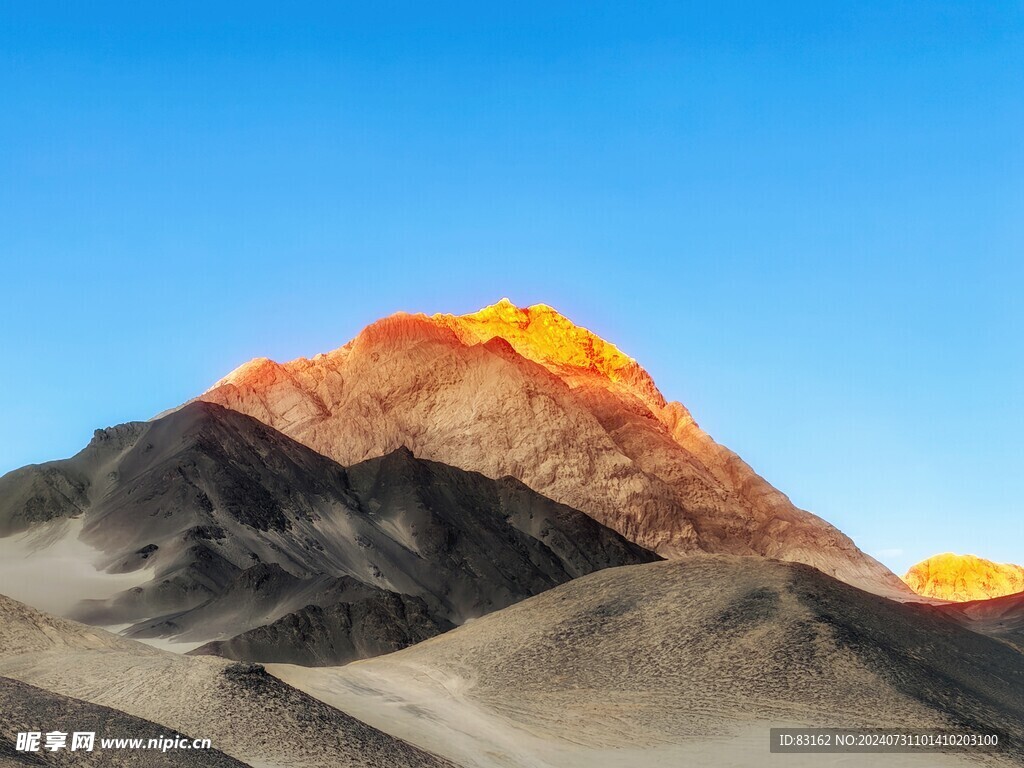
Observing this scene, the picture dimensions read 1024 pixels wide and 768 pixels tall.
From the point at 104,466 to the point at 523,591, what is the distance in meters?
59.9

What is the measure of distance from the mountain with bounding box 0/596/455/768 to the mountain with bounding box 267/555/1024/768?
518cm

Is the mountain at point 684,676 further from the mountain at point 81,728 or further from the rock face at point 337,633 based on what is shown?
the rock face at point 337,633

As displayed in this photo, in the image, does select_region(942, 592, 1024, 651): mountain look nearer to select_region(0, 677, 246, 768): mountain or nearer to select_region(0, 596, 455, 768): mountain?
select_region(0, 596, 455, 768): mountain

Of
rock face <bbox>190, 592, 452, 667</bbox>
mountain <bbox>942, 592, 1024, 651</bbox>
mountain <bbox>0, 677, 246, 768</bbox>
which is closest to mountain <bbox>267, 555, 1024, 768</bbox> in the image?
mountain <bbox>0, 677, 246, 768</bbox>

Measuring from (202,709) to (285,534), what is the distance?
119478 millimetres

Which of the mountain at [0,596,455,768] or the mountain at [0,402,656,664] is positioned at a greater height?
the mountain at [0,402,656,664]

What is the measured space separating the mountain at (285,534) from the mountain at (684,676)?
48.9 metres

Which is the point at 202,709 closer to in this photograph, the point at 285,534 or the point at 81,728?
the point at 81,728

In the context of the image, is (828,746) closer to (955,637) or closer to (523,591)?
(955,637)

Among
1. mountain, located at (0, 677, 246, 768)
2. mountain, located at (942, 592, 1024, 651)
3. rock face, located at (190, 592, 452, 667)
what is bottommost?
mountain, located at (0, 677, 246, 768)

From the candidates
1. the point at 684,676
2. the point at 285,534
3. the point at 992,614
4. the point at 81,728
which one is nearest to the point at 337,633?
the point at 285,534

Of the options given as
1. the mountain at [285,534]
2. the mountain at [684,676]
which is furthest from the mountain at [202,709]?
the mountain at [285,534]

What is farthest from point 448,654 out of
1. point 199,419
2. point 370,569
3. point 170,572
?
point 199,419

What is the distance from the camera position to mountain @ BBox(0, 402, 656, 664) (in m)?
124
